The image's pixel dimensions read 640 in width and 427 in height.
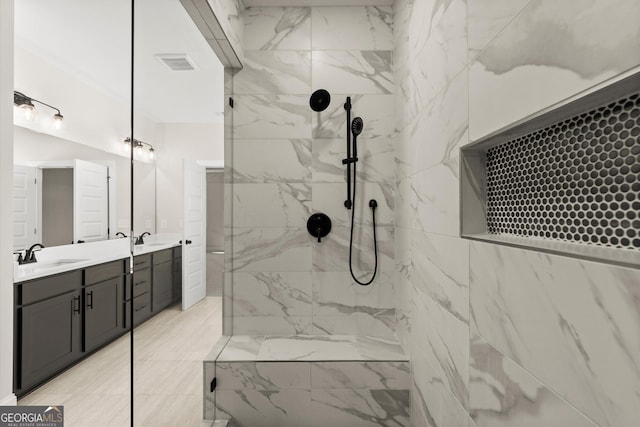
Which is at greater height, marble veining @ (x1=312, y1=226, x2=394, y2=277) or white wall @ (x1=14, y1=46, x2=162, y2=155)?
white wall @ (x1=14, y1=46, x2=162, y2=155)

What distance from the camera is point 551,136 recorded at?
764 mm

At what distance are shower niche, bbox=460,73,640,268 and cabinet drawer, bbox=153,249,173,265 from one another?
1.60m

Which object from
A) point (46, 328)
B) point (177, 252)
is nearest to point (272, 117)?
point (177, 252)

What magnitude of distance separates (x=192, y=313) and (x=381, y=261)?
142 centimetres

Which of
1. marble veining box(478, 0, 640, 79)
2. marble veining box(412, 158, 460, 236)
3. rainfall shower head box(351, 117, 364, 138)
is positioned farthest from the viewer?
rainfall shower head box(351, 117, 364, 138)

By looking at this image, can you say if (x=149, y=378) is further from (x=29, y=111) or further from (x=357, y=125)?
(x=357, y=125)

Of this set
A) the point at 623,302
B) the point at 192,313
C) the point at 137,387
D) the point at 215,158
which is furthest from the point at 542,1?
the point at 192,313

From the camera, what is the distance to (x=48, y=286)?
1014 mm

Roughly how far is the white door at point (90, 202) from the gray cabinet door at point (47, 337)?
25cm

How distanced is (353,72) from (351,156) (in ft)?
2.00

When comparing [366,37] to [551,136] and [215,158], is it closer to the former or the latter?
[215,158]

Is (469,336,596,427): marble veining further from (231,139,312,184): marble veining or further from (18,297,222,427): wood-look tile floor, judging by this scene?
(231,139,312,184): marble veining

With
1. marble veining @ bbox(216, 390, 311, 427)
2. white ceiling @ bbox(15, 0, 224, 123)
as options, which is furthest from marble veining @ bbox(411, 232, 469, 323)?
white ceiling @ bbox(15, 0, 224, 123)

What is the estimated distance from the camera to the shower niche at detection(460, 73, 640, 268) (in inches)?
22.1
